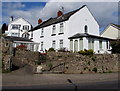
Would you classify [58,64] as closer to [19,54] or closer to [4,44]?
[19,54]

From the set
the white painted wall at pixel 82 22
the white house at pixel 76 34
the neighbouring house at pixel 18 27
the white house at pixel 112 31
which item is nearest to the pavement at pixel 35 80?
the white house at pixel 76 34

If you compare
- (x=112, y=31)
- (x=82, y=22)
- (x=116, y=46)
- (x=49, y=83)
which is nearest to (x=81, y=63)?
(x=49, y=83)

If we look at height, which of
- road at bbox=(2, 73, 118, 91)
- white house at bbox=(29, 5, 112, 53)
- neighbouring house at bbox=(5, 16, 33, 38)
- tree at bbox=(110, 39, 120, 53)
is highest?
neighbouring house at bbox=(5, 16, 33, 38)

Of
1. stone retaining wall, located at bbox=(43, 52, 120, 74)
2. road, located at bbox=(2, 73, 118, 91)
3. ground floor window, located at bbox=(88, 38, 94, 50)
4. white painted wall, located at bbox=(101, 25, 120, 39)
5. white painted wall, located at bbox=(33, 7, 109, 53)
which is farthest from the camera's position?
white painted wall, located at bbox=(101, 25, 120, 39)

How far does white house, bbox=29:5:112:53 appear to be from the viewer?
2552 centimetres

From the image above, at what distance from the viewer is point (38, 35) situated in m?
33.8

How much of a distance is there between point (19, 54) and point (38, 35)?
695 inches

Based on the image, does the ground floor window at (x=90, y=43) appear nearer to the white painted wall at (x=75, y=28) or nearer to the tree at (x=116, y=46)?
the white painted wall at (x=75, y=28)

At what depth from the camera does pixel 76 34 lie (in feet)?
89.4

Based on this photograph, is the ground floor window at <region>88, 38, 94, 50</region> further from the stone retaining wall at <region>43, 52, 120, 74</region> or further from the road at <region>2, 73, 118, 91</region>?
the road at <region>2, 73, 118, 91</region>

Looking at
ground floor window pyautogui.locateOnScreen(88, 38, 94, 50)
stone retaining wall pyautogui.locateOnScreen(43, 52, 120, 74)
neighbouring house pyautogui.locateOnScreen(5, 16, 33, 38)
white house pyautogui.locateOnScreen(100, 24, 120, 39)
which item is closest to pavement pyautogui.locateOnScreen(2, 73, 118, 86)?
stone retaining wall pyautogui.locateOnScreen(43, 52, 120, 74)

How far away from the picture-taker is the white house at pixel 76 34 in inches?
1005

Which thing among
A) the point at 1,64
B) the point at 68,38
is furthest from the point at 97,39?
the point at 1,64

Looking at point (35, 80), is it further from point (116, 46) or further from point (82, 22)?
point (82, 22)
